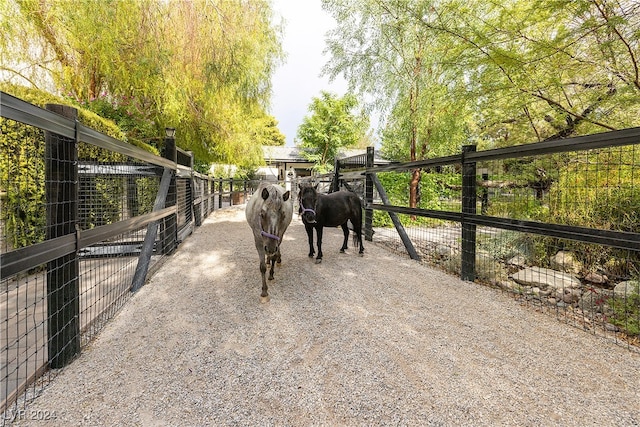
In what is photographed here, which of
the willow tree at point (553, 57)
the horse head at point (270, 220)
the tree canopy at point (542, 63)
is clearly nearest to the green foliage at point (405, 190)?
the tree canopy at point (542, 63)

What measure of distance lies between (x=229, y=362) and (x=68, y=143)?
179 centimetres

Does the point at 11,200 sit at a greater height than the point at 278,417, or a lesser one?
greater

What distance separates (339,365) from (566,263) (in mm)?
4441

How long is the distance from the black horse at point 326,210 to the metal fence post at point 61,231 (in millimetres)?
2482

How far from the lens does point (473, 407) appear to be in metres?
1.52

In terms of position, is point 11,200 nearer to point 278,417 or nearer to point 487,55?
point 278,417

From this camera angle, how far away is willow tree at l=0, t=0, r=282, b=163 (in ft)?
18.4

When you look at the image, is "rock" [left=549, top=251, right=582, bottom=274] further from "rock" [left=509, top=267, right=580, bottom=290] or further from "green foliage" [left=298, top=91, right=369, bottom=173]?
"green foliage" [left=298, top=91, right=369, bottom=173]

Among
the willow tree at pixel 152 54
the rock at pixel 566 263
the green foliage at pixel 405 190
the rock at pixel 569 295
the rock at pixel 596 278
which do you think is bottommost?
the rock at pixel 569 295

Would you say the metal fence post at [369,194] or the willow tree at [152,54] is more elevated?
the willow tree at [152,54]

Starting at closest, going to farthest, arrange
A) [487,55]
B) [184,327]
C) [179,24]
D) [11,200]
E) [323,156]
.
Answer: [184,327] < [11,200] < [487,55] < [179,24] < [323,156]

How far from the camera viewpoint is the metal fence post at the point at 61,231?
179cm

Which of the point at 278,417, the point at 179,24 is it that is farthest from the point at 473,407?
the point at 179,24

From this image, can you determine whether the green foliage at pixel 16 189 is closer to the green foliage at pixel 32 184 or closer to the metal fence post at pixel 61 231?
the green foliage at pixel 32 184
